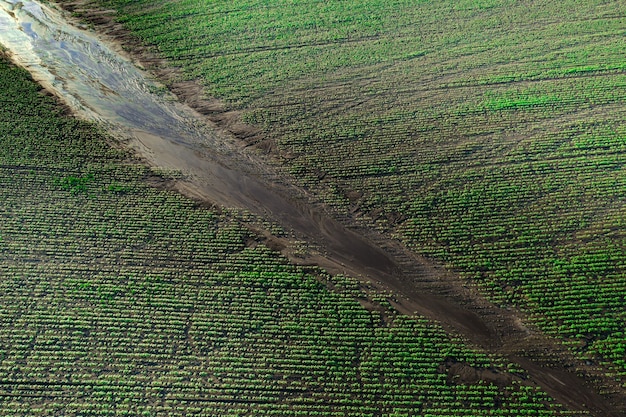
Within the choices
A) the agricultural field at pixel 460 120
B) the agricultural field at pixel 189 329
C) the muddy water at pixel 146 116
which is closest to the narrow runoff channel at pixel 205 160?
the muddy water at pixel 146 116

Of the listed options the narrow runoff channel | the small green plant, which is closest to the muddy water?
the narrow runoff channel

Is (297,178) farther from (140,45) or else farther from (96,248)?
(140,45)

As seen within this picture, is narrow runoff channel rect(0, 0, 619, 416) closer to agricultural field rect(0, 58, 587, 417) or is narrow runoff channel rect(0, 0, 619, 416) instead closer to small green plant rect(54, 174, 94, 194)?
agricultural field rect(0, 58, 587, 417)

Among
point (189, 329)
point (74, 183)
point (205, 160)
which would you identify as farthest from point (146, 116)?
point (189, 329)

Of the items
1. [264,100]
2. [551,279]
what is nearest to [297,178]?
[264,100]

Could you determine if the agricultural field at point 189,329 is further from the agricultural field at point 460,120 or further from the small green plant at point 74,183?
the agricultural field at point 460,120

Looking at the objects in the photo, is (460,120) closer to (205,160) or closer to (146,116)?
(205,160)
